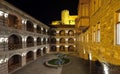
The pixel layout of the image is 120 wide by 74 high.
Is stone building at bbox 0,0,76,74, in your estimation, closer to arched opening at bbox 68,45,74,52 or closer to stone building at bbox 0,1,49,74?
stone building at bbox 0,1,49,74

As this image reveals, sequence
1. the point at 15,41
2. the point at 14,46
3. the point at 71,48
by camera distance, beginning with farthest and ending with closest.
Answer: the point at 71,48 < the point at 15,41 < the point at 14,46

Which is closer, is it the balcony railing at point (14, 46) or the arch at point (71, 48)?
the balcony railing at point (14, 46)

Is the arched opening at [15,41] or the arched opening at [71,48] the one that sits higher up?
the arched opening at [15,41]

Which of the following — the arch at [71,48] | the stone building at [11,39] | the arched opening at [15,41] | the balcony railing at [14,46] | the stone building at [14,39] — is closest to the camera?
the stone building at [11,39]

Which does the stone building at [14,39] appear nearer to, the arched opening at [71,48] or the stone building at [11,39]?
the stone building at [11,39]

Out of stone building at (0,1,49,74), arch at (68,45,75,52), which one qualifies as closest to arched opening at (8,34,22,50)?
stone building at (0,1,49,74)

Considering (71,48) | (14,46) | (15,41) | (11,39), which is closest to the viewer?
(14,46)

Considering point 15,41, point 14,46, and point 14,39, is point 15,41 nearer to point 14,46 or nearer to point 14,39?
point 14,39

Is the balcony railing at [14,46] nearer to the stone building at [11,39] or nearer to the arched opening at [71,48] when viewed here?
the stone building at [11,39]

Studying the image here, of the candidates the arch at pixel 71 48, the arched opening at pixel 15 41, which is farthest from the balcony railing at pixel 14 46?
the arch at pixel 71 48

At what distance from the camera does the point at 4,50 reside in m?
15.9

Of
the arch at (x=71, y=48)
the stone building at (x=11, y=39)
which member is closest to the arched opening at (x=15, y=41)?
the stone building at (x=11, y=39)

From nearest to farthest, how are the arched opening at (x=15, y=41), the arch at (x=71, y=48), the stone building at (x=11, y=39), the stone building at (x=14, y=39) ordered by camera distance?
the stone building at (x=11, y=39), the stone building at (x=14, y=39), the arched opening at (x=15, y=41), the arch at (x=71, y=48)

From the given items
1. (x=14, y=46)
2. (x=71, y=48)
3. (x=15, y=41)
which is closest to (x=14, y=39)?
(x=15, y=41)
